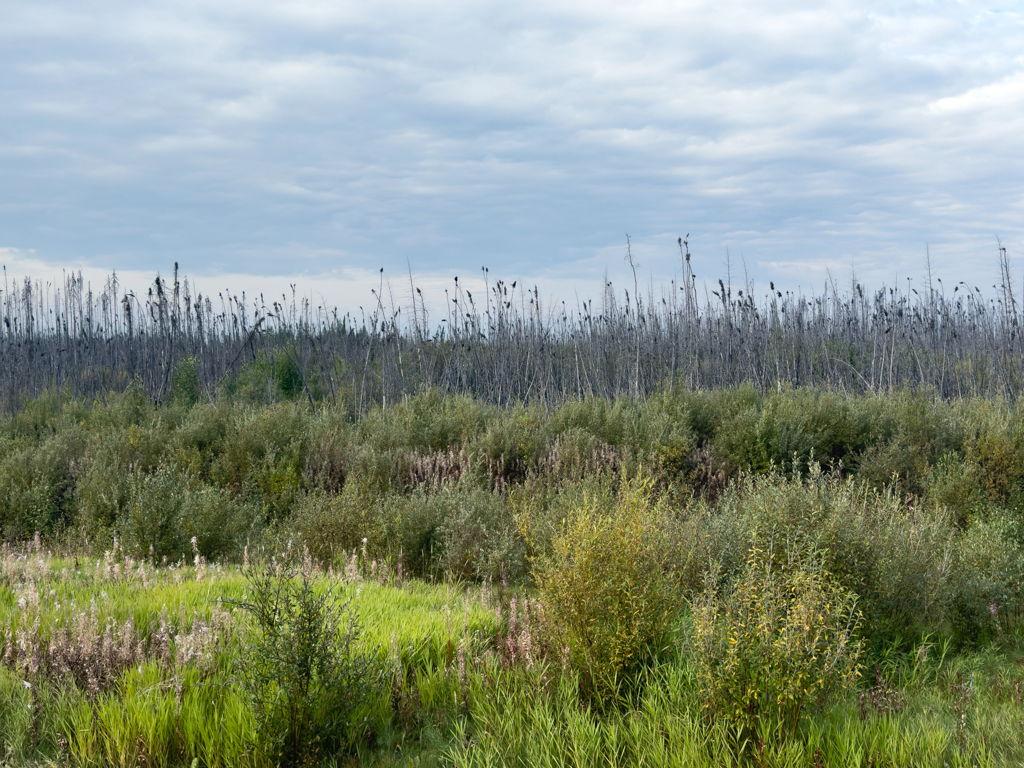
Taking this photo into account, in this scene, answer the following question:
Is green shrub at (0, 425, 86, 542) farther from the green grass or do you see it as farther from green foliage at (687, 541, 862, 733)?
green foliage at (687, 541, 862, 733)

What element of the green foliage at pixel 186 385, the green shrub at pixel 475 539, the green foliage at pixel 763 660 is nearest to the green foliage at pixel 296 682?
the green foliage at pixel 763 660

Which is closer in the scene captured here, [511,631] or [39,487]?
[511,631]

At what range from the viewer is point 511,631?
4.35 metres

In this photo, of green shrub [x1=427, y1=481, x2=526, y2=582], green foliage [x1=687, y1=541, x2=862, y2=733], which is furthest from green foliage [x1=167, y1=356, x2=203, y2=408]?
green foliage [x1=687, y1=541, x2=862, y2=733]

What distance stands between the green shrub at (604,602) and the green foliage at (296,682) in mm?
1258

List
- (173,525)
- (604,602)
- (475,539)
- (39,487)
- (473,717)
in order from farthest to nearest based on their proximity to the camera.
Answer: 1. (39,487)
2. (173,525)
3. (475,539)
4. (604,602)
5. (473,717)

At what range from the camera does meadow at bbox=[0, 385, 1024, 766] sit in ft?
11.1

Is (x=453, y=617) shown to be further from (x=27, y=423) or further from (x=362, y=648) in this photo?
(x=27, y=423)

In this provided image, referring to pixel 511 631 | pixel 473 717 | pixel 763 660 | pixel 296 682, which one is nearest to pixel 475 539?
pixel 511 631

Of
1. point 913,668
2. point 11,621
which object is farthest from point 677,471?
point 11,621

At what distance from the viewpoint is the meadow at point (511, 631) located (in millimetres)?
3375

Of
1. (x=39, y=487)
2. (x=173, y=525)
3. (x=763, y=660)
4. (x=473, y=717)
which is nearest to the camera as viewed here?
(x=763, y=660)

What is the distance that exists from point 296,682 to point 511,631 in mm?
1455

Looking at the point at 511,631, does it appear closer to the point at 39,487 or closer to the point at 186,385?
the point at 39,487
